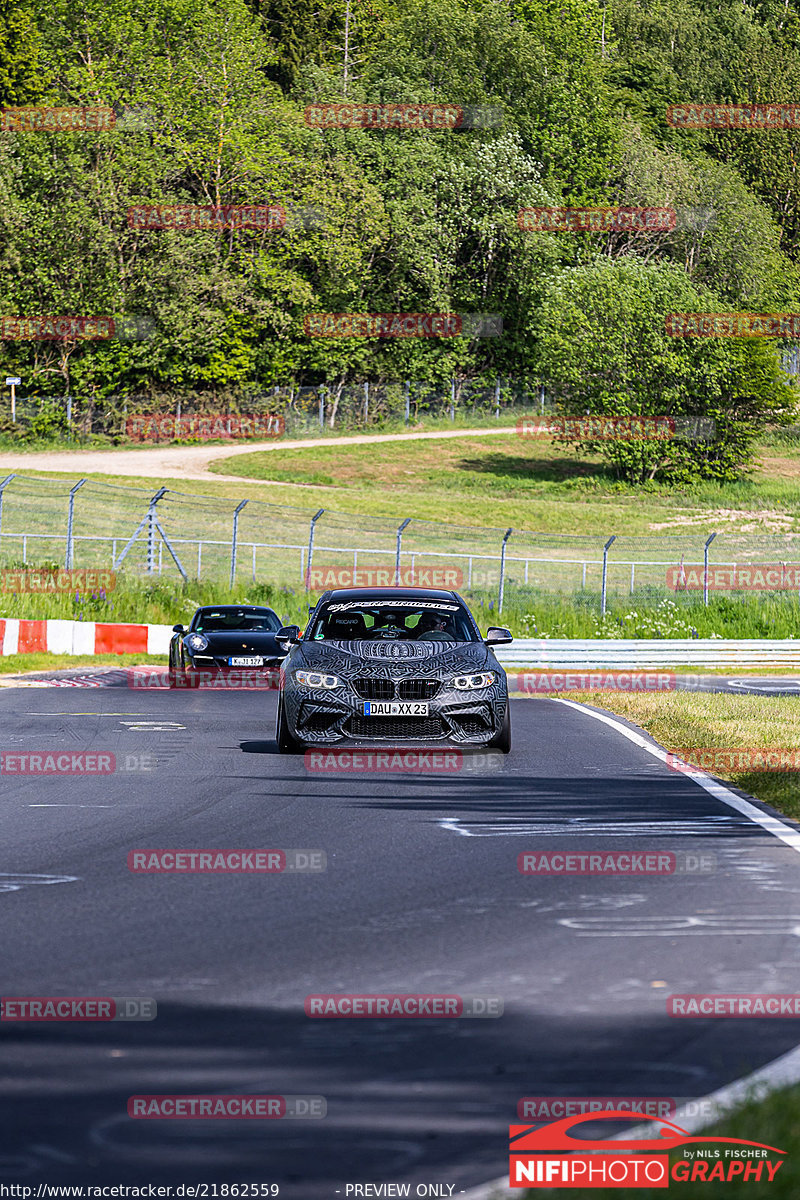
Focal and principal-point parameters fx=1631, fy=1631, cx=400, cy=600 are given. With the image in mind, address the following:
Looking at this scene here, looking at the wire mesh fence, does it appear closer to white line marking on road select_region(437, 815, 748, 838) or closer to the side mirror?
the side mirror

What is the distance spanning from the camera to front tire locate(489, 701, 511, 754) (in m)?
13.9

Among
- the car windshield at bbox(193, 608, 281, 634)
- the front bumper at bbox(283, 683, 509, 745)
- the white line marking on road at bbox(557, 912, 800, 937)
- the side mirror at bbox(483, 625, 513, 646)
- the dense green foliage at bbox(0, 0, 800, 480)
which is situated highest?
the dense green foliage at bbox(0, 0, 800, 480)

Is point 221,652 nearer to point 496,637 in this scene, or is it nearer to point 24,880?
point 496,637

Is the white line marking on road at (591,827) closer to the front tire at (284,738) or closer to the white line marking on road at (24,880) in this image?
the white line marking on road at (24,880)

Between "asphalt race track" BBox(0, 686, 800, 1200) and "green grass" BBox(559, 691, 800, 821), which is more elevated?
"asphalt race track" BBox(0, 686, 800, 1200)

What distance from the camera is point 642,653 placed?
3266 cm

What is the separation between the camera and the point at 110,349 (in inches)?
2726

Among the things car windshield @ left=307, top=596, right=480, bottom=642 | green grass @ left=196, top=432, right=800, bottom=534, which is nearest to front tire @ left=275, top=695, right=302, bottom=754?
car windshield @ left=307, top=596, right=480, bottom=642

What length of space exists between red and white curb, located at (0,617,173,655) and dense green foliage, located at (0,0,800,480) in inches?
1420

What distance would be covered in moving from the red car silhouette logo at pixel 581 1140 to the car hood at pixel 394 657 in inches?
365

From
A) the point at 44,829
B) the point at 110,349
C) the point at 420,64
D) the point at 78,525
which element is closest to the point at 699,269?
the point at 420,64

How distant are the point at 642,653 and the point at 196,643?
1243 cm

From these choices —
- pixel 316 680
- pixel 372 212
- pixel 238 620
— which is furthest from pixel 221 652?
pixel 372 212

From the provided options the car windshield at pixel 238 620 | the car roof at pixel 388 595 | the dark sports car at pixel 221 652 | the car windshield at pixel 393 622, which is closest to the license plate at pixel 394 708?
the car windshield at pixel 393 622
